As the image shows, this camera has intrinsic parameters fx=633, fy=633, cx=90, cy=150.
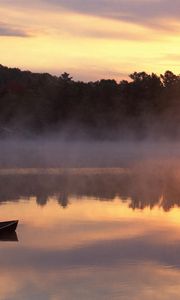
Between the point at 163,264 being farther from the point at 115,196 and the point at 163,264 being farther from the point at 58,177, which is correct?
the point at 58,177

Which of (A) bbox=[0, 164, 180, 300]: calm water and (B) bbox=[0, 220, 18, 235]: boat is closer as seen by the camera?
(A) bbox=[0, 164, 180, 300]: calm water

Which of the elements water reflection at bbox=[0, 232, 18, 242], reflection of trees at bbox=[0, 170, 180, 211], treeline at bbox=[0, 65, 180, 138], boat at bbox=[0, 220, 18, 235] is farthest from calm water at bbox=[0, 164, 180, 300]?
treeline at bbox=[0, 65, 180, 138]

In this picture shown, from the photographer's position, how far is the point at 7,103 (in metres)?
99.8

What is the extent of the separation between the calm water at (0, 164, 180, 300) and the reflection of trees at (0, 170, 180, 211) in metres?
0.04

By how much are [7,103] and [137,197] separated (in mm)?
76976

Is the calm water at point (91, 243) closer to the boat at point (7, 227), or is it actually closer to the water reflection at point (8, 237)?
the water reflection at point (8, 237)

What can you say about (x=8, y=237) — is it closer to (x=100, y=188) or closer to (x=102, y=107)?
(x=100, y=188)

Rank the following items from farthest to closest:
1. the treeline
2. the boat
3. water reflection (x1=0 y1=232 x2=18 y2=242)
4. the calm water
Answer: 1. the treeline
2. the boat
3. water reflection (x1=0 y1=232 x2=18 y2=242)
4. the calm water

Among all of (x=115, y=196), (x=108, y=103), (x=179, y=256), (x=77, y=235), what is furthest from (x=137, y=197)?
(x=108, y=103)

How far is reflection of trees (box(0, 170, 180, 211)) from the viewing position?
23.7 metres

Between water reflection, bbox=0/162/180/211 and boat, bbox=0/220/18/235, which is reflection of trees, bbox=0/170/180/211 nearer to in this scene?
water reflection, bbox=0/162/180/211

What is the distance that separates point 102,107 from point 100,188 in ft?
219

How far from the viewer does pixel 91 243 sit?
1516 centimetres

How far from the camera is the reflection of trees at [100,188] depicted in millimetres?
23719
